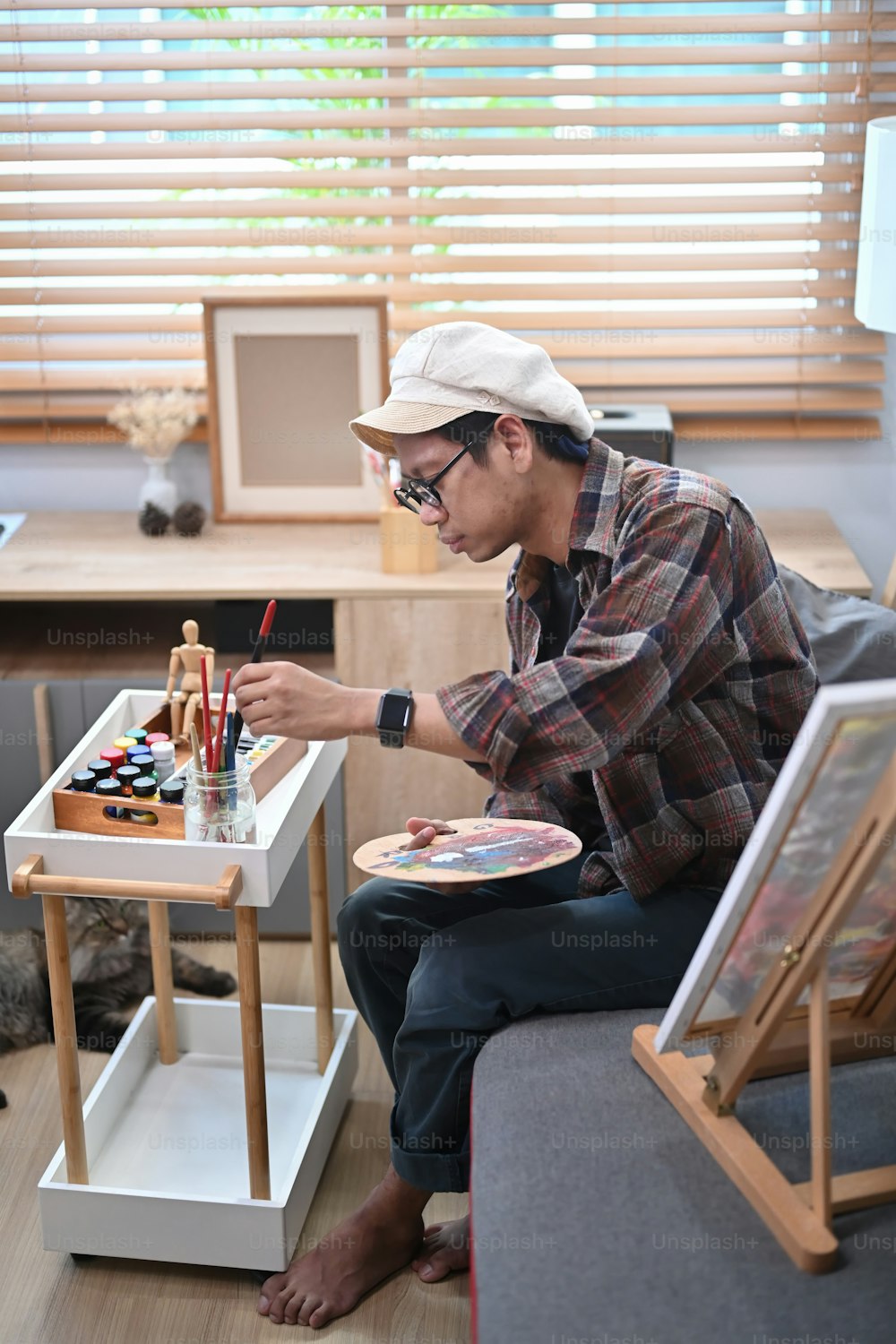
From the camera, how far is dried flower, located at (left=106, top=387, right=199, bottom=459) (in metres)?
2.73

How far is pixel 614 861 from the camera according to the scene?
1.70m

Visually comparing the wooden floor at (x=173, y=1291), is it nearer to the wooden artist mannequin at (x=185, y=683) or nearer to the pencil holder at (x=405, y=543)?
the wooden artist mannequin at (x=185, y=683)

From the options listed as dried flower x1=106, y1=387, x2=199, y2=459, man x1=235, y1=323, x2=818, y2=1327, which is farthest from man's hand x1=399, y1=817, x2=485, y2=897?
dried flower x1=106, y1=387, x2=199, y2=459

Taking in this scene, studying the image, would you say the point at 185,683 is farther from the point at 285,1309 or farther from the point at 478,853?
the point at 285,1309

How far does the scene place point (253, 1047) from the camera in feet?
5.51

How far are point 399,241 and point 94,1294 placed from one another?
6.74 feet

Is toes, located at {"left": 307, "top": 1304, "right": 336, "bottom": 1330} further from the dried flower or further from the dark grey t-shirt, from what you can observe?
the dried flower

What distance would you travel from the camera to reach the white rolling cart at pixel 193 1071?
1614mm

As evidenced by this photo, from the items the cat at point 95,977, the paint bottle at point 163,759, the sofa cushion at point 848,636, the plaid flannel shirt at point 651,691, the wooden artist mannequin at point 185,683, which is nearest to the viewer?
the plaid flannel shirt at point 651,691

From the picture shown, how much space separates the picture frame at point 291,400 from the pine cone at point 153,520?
0.12m

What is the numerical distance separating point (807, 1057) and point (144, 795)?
86 cm

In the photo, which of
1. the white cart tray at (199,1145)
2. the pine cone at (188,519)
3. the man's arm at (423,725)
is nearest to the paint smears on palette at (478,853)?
the man's arm at (423,725)

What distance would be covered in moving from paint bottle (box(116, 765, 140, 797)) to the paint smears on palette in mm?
317

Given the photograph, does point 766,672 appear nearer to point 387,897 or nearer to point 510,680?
point 510,680
